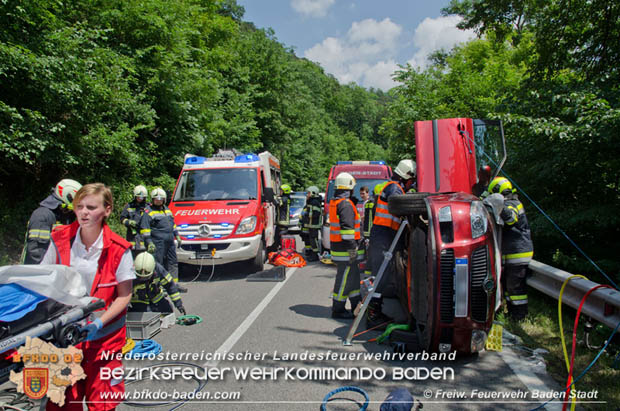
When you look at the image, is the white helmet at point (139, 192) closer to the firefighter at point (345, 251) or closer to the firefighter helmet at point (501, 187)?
the firefighter at point (345, 251)

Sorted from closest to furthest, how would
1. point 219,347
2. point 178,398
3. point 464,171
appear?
point 178,398 < point 219,347 < point 464,171

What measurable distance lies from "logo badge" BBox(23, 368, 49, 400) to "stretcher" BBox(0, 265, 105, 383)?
72mm

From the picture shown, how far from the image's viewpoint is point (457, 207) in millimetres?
4086

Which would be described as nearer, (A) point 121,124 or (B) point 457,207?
(B) point 457,207

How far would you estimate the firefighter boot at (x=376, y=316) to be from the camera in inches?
215

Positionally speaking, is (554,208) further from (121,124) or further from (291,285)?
(121,124)

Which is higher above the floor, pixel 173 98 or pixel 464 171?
pixel 173 98

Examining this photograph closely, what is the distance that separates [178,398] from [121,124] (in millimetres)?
10546

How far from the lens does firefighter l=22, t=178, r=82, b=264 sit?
4.49 meters

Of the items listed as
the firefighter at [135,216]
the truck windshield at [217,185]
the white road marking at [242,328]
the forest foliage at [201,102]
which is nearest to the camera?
the white road marking at [242,328]

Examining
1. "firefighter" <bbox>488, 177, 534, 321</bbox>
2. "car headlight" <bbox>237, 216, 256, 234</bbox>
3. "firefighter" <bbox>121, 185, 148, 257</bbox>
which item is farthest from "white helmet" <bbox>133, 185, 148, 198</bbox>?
"firefighter" <bbox>488, 177, 534, 321</bbox>

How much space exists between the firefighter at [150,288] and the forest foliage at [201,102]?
4.43 m

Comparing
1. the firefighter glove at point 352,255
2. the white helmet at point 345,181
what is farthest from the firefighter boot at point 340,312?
the white helmet at point 345,181

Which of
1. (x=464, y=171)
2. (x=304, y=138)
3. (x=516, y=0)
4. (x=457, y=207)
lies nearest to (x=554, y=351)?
(x=457, y=207)
